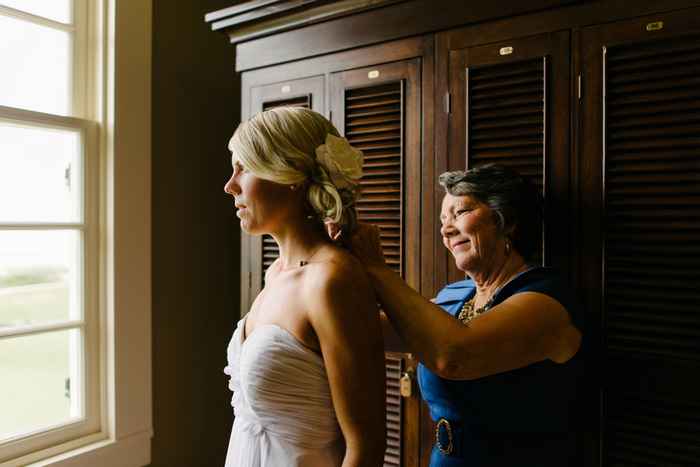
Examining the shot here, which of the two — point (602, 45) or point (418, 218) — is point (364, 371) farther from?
point (602, 45)

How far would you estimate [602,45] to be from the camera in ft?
4.56

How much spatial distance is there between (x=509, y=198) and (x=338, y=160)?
0.50m

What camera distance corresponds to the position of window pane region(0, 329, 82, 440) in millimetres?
1863

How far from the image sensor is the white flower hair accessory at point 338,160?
112 cm

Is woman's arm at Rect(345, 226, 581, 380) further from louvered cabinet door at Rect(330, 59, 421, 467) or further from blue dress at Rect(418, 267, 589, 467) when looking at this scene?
louvered cabinet door at Rect(330, 59, 421, 467)

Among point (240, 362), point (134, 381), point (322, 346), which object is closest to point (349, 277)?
point (322, 346)

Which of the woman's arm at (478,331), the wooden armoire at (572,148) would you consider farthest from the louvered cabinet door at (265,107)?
the woman's arm at (478,331)

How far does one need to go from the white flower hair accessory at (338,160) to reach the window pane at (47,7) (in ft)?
5.00

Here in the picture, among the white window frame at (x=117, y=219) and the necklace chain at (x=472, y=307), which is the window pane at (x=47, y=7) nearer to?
the white window frame at (x=117, y=219)

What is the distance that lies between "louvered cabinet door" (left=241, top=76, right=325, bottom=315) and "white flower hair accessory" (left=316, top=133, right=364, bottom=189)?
80 centimetres

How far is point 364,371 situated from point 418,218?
2.54ft

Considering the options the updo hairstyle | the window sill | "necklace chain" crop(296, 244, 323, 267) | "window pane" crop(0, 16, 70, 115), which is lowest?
the window sill

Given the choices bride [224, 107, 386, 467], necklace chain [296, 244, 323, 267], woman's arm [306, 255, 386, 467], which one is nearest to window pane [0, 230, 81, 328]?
bride [224, 107, 386, 467]

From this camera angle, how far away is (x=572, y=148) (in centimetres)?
144
